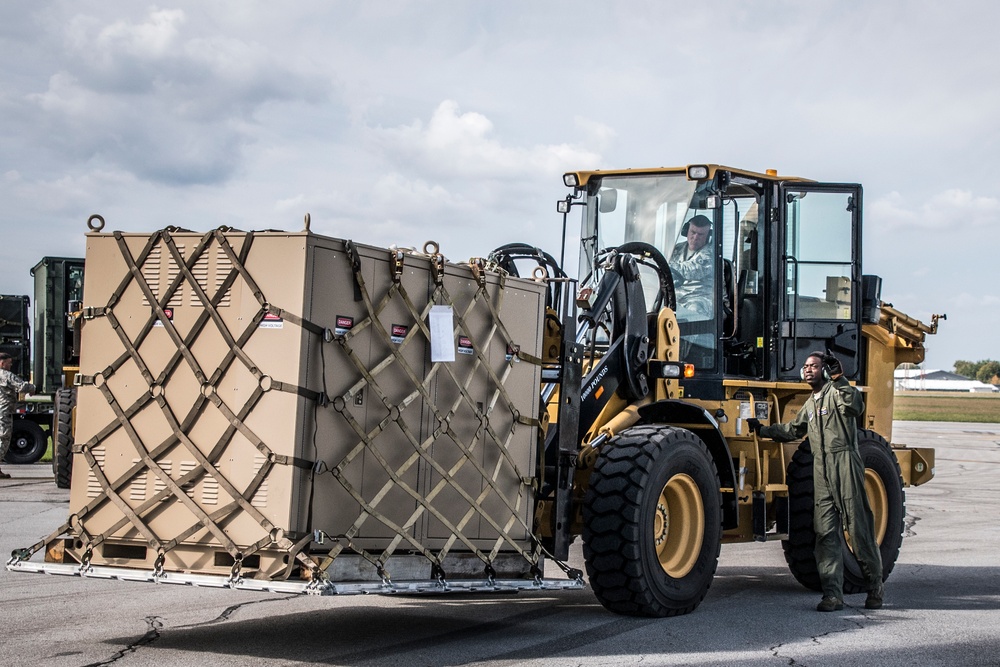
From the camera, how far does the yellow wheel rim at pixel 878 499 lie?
10.9 metres

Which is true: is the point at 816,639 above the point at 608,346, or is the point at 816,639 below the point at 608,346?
below

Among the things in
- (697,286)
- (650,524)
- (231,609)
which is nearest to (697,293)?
(697,286)

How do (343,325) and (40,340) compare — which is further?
(40,340)

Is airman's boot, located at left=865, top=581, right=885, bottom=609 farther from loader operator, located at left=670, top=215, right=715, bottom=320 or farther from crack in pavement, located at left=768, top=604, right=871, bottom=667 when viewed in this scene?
loader operator, located at left=670, top=215, right=715, bottom=320

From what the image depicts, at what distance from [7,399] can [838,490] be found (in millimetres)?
13688

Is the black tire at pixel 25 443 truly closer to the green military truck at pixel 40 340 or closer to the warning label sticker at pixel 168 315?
the green military truck at pixel 40 340

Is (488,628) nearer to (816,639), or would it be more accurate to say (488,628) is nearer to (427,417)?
(427,417)

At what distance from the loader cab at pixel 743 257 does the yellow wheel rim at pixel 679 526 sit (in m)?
1.41

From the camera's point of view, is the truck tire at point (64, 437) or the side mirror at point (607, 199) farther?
the truck tire at point (64, 437)

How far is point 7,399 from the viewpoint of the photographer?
1895 cm

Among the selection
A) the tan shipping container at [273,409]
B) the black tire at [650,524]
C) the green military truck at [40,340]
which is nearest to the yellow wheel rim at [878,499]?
the black tire at [650,524]

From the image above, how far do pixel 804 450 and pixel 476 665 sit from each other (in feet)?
14.4

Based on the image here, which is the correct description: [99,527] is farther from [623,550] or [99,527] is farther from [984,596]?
[984,596]

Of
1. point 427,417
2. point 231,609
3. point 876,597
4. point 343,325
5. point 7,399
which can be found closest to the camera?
point 343,325
